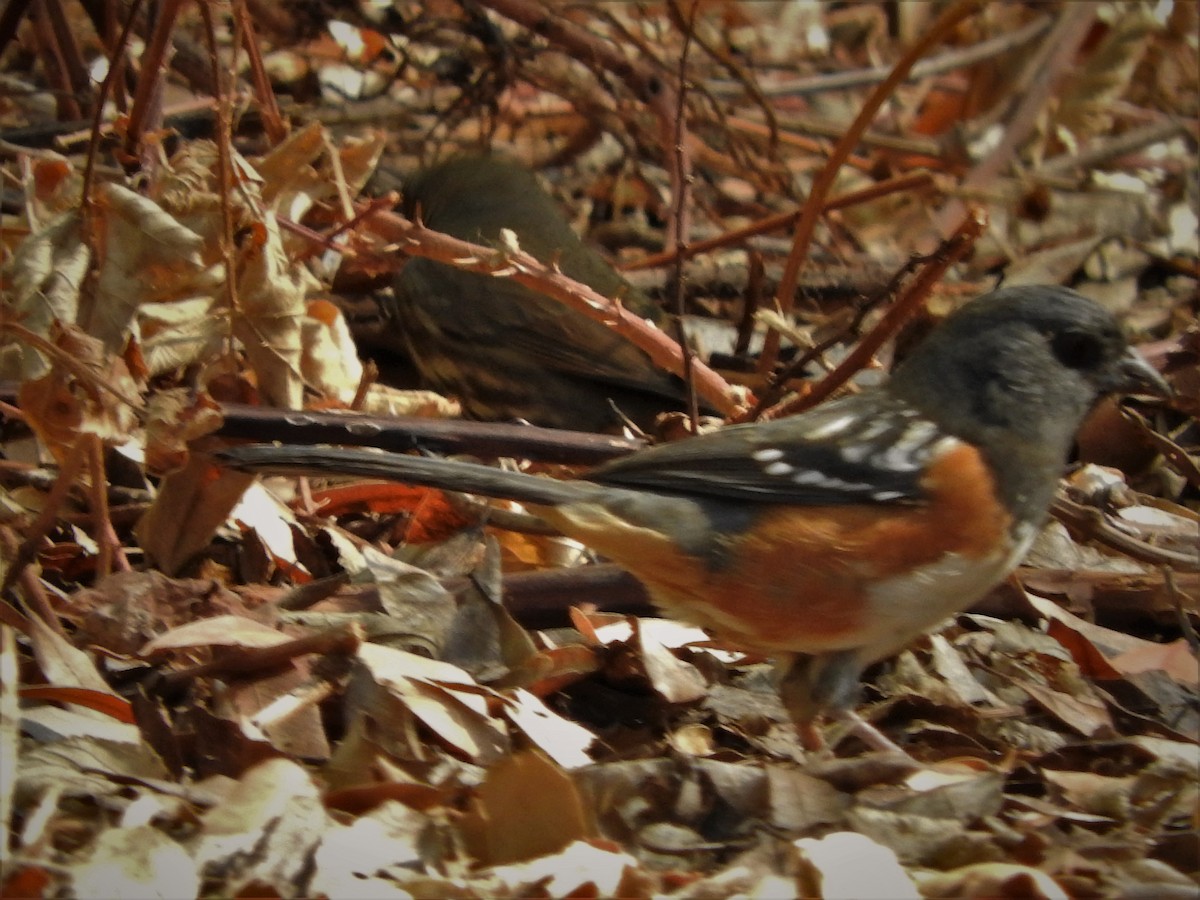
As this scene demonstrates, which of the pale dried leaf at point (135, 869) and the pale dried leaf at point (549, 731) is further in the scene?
the pale dried leaf at point (549, 731)

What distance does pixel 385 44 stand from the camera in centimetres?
462

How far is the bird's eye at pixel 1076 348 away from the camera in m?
2.63

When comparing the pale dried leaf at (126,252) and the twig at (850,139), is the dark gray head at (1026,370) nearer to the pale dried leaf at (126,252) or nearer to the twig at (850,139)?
the twig at (850,139)

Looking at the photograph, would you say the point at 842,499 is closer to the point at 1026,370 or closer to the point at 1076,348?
the point at 1026,370

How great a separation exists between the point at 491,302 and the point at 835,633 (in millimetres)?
2071

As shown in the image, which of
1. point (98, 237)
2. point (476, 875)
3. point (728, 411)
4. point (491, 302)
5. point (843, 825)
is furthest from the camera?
point (491, 302)

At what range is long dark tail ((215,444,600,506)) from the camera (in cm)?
227

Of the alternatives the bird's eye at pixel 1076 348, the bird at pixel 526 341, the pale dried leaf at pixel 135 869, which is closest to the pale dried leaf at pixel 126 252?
the pale dried leaf at pixel 135 869

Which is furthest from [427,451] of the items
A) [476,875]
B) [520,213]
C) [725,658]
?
[520,213]

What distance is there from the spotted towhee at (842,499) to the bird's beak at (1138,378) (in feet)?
0.18

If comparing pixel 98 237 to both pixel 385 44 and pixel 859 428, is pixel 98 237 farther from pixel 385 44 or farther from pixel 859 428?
pixel 385 44

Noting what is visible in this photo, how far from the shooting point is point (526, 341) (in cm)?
416

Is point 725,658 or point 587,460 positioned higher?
point 587,460

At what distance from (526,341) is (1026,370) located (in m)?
1.81
